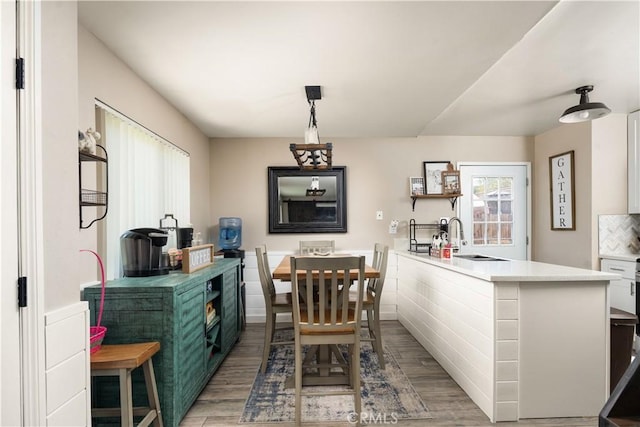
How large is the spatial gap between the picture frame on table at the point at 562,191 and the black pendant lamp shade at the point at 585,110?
1168 millimetres

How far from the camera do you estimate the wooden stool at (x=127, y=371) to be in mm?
1437

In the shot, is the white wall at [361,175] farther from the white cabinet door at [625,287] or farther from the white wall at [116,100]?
the white cabinet door at [625,287]

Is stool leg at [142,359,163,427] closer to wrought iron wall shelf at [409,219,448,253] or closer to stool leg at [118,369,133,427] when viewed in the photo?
stool leg at [118,369,133,427]

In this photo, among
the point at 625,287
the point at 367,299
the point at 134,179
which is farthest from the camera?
the point at 625,287

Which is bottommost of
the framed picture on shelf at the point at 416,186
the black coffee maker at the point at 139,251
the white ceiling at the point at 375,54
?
the black coffee maker at the point at 139,251

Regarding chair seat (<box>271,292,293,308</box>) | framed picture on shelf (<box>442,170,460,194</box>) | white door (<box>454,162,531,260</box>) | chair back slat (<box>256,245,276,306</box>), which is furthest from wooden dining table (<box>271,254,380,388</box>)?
white door (<box>454,162,531,260</box>)

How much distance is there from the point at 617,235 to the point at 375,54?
3.47 metres

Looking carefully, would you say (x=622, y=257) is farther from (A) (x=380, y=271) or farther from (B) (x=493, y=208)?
(A) (x=380, y=271)

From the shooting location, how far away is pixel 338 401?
2.09m

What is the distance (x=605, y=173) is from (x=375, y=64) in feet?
10.0

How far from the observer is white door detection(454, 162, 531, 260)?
4.05 metres

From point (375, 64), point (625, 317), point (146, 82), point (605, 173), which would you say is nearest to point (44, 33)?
point (146, 82)

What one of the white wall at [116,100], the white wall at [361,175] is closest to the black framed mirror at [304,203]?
the white wall at [361,175]

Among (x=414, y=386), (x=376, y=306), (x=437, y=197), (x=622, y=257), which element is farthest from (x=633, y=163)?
(x=414, y=386)
